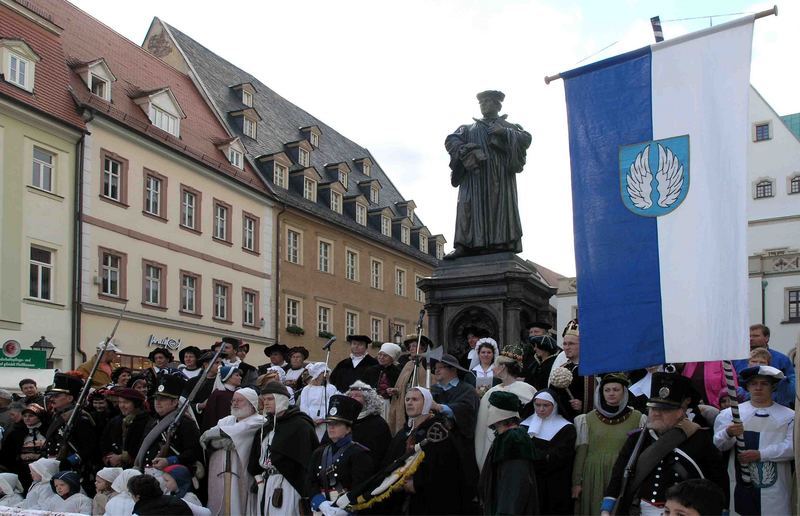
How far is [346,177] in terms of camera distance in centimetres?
4534

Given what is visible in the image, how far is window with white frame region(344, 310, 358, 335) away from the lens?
138 feet

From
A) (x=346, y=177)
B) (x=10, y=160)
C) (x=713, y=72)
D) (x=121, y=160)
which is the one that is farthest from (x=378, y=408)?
(x=346, y=177)

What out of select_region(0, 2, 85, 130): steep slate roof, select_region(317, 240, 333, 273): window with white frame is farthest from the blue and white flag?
select_region(317, 240, 333, 273): window with white frame

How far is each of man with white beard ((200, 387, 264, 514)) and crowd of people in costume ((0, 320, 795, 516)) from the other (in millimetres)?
13

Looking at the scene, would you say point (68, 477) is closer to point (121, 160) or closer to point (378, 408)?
point (378, 408)

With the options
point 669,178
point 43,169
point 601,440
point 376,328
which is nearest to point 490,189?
point 601,440

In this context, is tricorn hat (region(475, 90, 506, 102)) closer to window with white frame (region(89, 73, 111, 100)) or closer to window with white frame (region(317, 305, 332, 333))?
window with white frame (region(89, 73, 111, 100))

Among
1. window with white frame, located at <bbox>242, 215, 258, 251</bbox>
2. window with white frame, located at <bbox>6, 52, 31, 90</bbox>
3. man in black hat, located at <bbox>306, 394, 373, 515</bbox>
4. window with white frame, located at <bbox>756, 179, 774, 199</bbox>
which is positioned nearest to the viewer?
man in black hat, located at <bbox>306, 394, 373, 515</bbox>

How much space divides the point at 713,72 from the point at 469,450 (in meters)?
3.36

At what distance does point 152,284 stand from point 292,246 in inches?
370

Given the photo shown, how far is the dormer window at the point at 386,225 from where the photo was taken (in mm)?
46375

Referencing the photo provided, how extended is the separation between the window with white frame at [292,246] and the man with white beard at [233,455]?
29.5 m

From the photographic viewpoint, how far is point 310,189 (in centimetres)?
4081

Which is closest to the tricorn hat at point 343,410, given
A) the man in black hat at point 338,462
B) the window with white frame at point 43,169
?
the man in black hat at point 338,462
